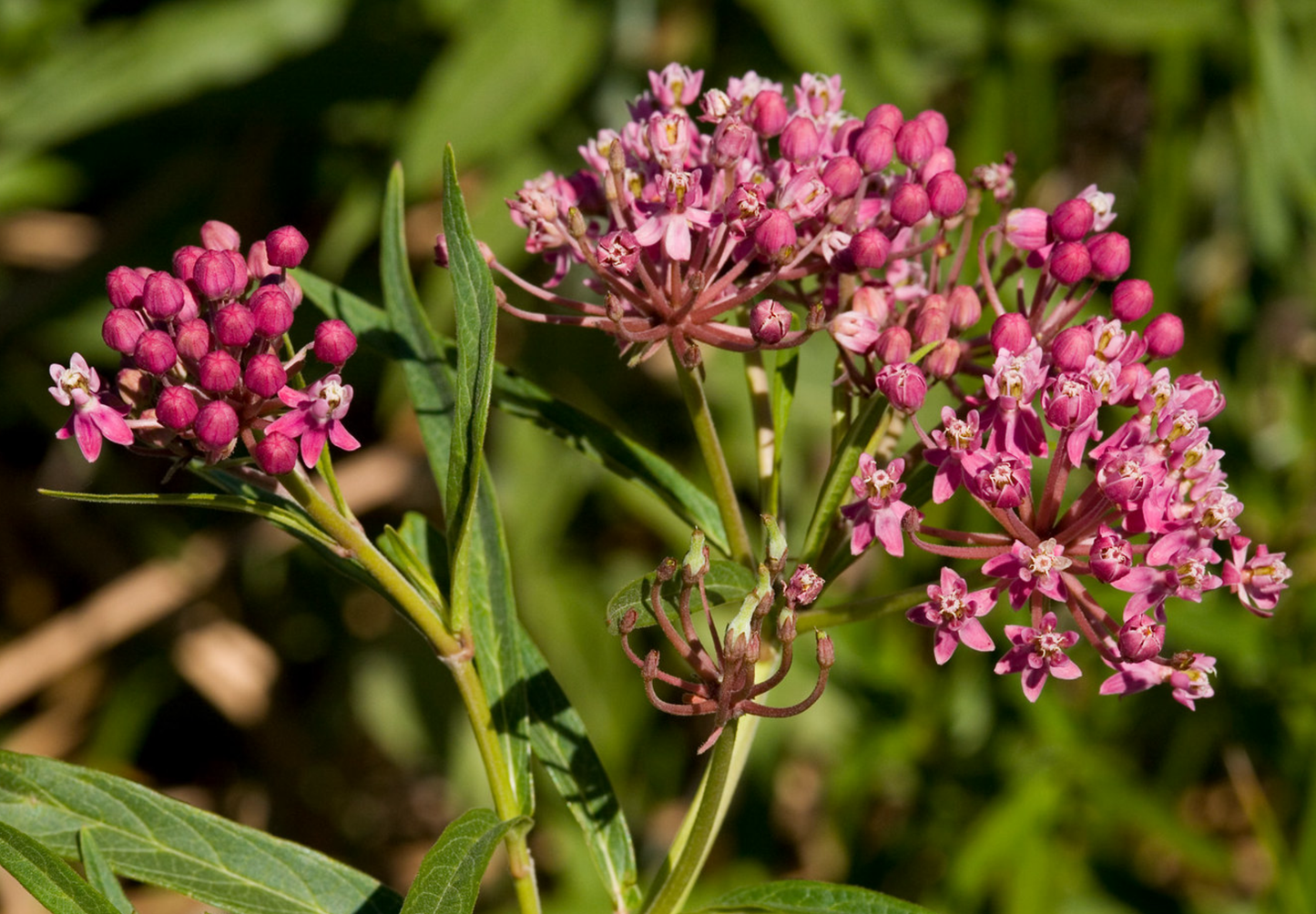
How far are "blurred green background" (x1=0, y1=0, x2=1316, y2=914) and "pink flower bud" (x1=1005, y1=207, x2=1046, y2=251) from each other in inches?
81.0

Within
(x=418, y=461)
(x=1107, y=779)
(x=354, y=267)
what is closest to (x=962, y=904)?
(x=1107, y=779)

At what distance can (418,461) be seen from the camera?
5.55m

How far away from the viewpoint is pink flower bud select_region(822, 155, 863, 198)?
2.13 metres

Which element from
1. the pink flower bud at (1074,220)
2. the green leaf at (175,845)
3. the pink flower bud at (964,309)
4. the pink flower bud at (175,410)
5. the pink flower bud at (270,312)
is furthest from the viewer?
the pink flower bud at (1074,220)

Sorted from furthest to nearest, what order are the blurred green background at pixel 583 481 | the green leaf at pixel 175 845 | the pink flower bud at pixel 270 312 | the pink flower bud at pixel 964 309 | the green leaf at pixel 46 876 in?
the blurred green background at pixel 583 481 < the pink flower bud at pixel 964 309 < the green leaf at pixel 175 845 < the pink flower bud at pixel 270 312 < the green leaf at pixel 46 876

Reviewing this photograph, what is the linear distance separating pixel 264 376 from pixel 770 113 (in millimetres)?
985

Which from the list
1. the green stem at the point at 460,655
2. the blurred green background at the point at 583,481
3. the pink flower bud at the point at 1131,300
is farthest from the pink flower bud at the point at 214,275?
the blurred green background at the point at 583,481

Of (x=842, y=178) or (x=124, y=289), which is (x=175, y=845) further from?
(x=842, y=178)

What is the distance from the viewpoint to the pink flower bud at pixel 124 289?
6.33 ft

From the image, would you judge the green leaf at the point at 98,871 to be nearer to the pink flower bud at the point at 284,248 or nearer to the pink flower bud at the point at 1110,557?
the pink flower bud at the point at 284,248

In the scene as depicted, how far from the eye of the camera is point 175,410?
176cm

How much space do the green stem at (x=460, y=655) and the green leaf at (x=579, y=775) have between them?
104mm

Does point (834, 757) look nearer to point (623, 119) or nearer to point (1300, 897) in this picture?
point (1300, 897)

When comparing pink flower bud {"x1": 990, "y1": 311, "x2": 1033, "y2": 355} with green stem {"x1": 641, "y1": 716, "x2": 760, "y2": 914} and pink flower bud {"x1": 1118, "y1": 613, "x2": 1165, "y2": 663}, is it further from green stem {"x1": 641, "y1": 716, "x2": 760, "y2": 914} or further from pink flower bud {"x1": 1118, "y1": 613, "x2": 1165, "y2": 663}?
green stem {"x1": 641, "y1": 716, "x2": 760, "y2": 914}
